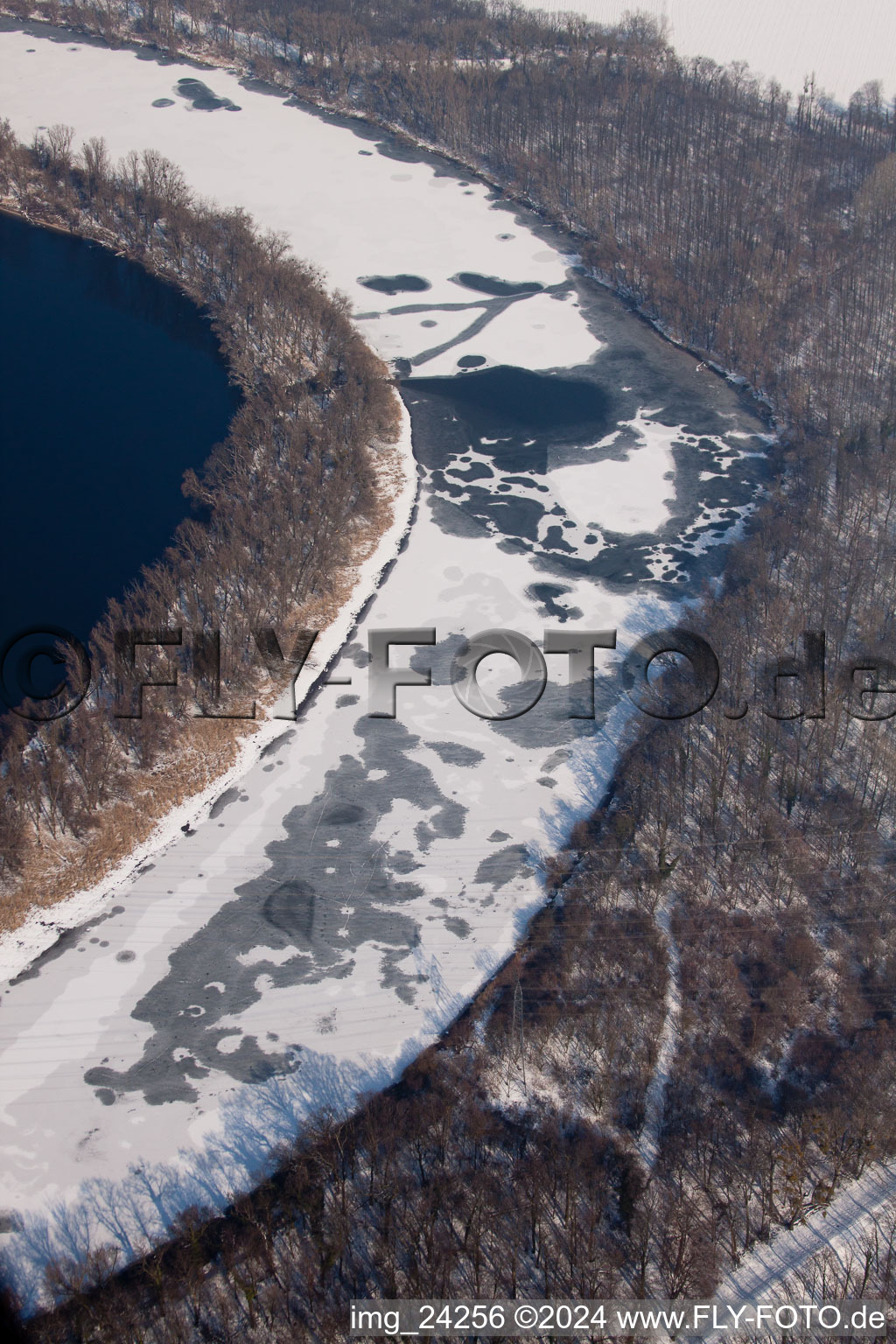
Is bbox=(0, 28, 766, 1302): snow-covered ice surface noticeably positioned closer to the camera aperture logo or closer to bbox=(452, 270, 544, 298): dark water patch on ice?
bbox=(452, 270, 544, 298): dark water patch on ice

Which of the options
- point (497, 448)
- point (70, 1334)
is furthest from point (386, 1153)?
point (497, 448)

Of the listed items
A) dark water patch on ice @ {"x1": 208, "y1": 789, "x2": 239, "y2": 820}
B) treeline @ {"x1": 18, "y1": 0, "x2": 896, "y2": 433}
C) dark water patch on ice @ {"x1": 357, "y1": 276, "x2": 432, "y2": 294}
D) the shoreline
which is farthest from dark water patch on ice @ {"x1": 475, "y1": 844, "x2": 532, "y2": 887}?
dark water patch on ice @ {"x1": 357, "y1": 276, "x2": 432, "y2": 294}

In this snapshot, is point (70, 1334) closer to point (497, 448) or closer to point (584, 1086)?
point (584, 1086)

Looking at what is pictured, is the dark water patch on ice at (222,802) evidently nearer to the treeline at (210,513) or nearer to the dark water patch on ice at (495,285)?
the treeline at (210,513)

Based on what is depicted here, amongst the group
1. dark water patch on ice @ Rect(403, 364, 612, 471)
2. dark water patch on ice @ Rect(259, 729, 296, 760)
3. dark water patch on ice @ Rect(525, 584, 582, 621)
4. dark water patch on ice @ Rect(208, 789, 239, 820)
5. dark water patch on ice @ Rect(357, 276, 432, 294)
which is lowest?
dark water patch on ice @ Rect(208, 789, 239, 820)

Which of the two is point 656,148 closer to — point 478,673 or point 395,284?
point 395,284

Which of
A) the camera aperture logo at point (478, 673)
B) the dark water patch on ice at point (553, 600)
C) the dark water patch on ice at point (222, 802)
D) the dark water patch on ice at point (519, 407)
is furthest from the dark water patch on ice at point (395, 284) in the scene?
the dark water patch on ice at point (222, 802)

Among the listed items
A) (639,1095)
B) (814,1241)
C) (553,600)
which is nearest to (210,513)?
(553,600)
